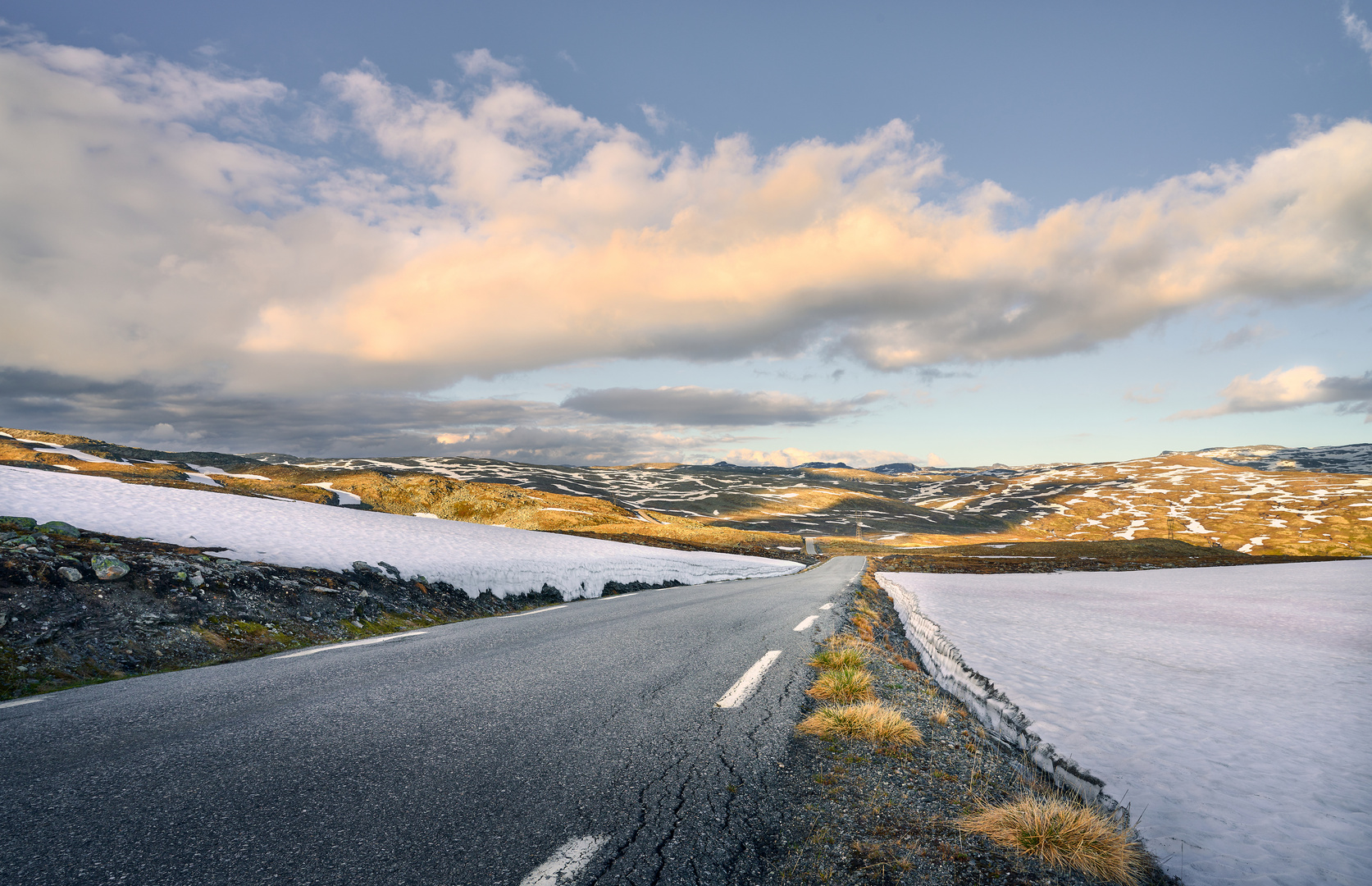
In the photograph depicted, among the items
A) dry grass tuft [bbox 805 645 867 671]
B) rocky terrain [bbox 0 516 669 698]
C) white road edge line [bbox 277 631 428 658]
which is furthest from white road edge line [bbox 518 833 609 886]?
rocky terrain [bbox 0 516 669 698]

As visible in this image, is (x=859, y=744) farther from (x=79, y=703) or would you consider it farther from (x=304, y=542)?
(x=304, y=542)

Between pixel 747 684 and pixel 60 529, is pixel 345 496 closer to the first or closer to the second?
pixel 60 529

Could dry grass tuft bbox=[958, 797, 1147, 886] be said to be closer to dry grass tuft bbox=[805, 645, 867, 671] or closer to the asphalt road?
the asphalt road

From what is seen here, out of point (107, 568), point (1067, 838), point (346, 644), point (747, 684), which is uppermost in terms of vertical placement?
point (107, 568)

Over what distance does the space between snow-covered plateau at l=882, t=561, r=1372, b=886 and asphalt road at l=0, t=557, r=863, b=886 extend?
9.31 feet

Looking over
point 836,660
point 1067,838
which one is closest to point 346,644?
point 836,660

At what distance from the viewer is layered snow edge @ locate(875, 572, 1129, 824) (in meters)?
4.42

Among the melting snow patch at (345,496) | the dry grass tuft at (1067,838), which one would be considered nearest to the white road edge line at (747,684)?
the dry grass tuft at (1067,838)

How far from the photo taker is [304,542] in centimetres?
1523

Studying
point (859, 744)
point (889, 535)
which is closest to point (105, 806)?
point (859, 744)

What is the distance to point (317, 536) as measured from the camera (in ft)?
54.2

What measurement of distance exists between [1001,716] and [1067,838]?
11.5 ft

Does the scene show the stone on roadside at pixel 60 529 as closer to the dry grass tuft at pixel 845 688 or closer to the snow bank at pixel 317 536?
the snow bank at pixel 317 536

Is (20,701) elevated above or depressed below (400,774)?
below
